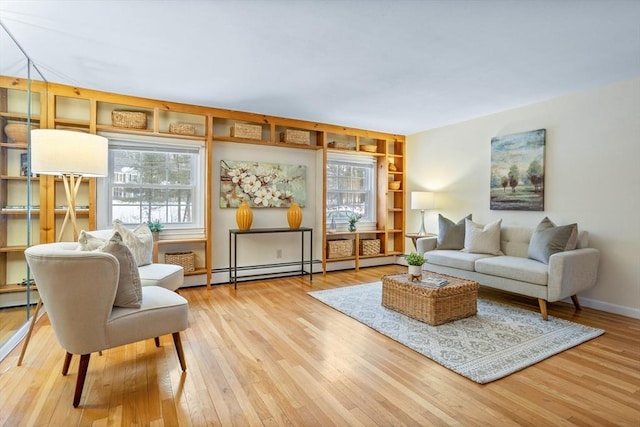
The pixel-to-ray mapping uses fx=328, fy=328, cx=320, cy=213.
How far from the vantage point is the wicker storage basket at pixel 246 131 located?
446 centimetres

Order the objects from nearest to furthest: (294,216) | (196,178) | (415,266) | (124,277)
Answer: (124,277)
(415,266)
(196,178)
(294,216)

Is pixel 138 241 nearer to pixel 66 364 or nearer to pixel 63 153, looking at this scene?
pixel 63 153

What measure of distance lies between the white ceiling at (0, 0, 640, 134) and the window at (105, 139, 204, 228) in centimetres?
72

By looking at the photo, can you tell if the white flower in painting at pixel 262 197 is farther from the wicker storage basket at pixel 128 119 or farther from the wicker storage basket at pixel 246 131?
the wicker storage basket at pixel 128 119

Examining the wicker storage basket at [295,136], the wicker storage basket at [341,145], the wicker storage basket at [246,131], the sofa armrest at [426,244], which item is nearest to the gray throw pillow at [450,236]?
the sofa armrest at [426,244]

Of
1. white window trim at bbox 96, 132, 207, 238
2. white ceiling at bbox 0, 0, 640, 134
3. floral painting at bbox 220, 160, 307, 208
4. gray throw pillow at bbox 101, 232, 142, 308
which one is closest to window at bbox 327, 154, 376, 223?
floral painting at bbox 220, 160, 307, 208

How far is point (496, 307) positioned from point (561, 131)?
2.18m

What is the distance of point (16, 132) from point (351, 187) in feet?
14.3

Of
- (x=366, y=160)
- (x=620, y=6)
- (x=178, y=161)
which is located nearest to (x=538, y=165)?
(x=620, y=6)

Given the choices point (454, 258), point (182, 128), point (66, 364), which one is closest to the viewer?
point (66, 364)

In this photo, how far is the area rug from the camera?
2283 mm

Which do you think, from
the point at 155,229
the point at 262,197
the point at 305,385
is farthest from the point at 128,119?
the point at 305,385

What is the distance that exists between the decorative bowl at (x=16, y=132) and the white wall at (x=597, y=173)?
210 inches

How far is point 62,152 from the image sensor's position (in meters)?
2.50
